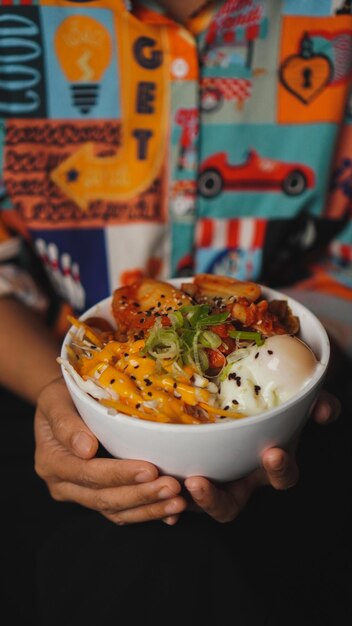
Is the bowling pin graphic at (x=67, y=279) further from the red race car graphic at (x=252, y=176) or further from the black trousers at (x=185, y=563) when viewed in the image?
the black trousers at (x=185, y=563)

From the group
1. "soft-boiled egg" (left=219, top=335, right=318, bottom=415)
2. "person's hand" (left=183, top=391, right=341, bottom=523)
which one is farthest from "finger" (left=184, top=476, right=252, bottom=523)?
"soft-boiled egg" (left=219, top=335, right=318, bottom=415)

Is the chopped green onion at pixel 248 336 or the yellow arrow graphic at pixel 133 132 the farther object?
the yellow arrow graphic at pixel 133 132

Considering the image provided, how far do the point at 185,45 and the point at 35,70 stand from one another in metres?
0.31

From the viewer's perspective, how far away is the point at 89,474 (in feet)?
2.64

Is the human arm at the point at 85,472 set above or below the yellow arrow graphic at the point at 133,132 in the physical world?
below

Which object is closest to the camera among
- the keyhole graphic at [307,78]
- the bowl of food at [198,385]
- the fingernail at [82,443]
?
the bowl of food at [198,385]

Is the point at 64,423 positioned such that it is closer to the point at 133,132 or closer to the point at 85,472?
the point at 85,472

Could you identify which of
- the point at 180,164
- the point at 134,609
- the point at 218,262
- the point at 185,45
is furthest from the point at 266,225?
the point at 134,609

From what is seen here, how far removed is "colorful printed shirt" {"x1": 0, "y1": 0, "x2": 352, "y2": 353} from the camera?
1192 mm

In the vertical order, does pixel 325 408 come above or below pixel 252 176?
below

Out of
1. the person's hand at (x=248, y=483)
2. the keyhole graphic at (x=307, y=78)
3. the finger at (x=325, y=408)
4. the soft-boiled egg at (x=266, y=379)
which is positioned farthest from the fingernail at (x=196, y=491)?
the keyhole graphic at (x=307, y=78)

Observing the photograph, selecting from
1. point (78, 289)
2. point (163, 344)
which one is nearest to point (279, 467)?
point (163, 344)

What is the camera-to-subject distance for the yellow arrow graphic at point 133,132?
119cm

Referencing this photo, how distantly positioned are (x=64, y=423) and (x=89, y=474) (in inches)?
3.2
